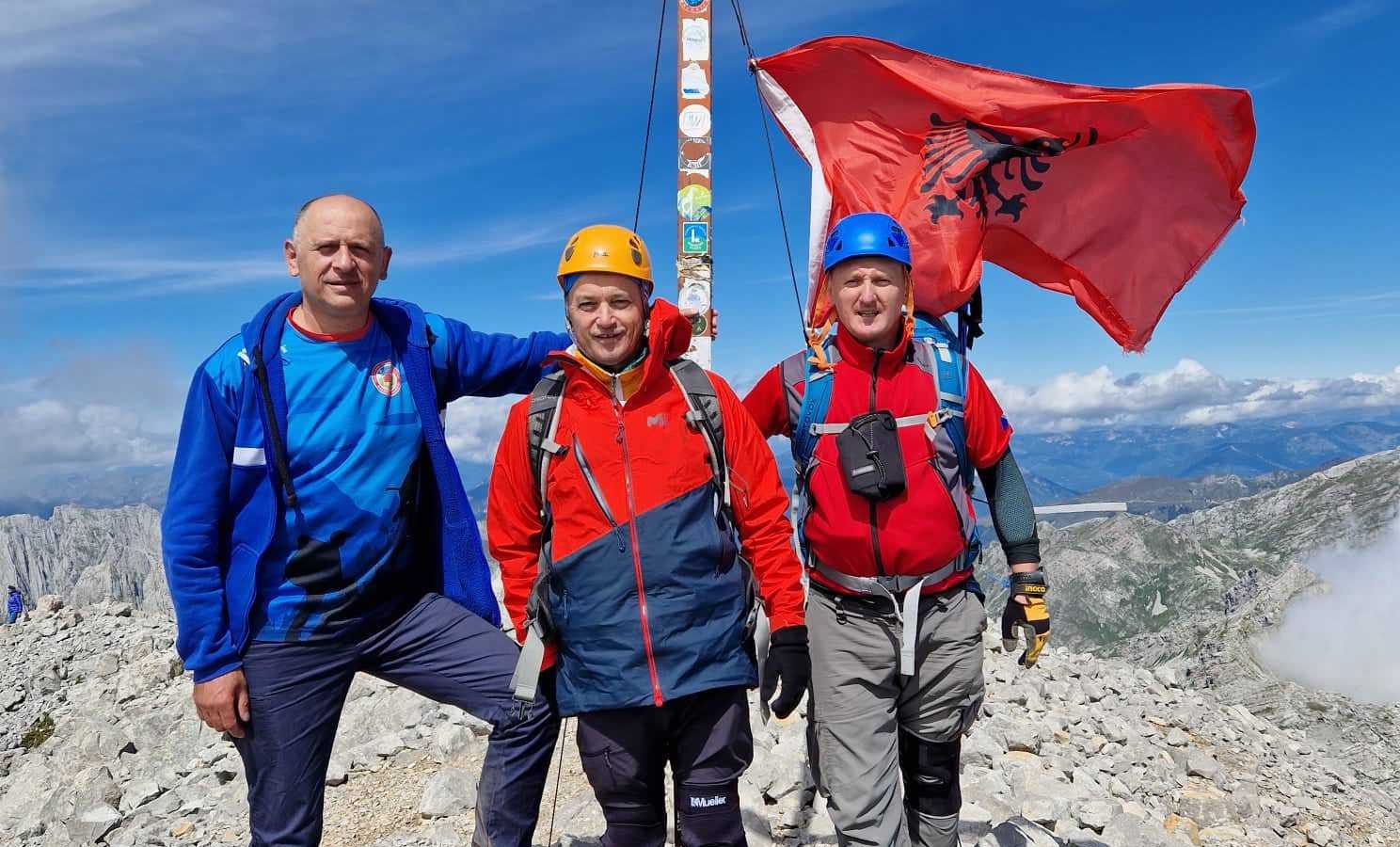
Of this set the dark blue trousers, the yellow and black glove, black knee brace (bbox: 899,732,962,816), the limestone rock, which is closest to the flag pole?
the yellow and black glove

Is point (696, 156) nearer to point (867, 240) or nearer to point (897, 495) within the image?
point (867, 240)

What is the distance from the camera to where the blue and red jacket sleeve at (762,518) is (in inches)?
160

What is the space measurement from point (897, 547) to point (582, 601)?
6.04ft

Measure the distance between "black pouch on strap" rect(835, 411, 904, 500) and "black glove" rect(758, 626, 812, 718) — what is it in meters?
0.88

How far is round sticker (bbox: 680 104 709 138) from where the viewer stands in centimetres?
762

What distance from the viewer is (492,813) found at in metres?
4.24

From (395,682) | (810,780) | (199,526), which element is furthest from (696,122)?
(810,780)

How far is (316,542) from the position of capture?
4.16 metres

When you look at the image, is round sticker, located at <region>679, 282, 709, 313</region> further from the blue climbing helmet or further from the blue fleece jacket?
the blue fleece jacket

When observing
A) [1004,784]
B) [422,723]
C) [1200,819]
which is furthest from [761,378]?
[1200,819]

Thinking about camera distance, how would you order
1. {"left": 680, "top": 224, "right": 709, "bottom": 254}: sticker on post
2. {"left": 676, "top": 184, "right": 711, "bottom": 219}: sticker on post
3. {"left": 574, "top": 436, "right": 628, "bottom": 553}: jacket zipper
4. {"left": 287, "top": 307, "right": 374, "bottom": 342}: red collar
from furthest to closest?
{"left": 676, "top": 184, "right": 711, "bottom": 219}: sticker on post < {"left": 680, "top": 224, "right": 709, "bottom": 254}: sticker on post < {"left": 287, "top": 307, "right": 374, "bottom": 342}: red collar < {"left": 574, "top": 436, "right": 628, "bottom": 553}: jacket zipper

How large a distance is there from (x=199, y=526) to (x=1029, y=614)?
4.86m

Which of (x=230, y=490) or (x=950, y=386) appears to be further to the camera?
(x=950, y=386)

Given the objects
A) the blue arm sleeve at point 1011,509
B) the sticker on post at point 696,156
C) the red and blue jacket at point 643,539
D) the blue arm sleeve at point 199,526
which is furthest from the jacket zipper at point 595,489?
the sticker on post at point 696,156
